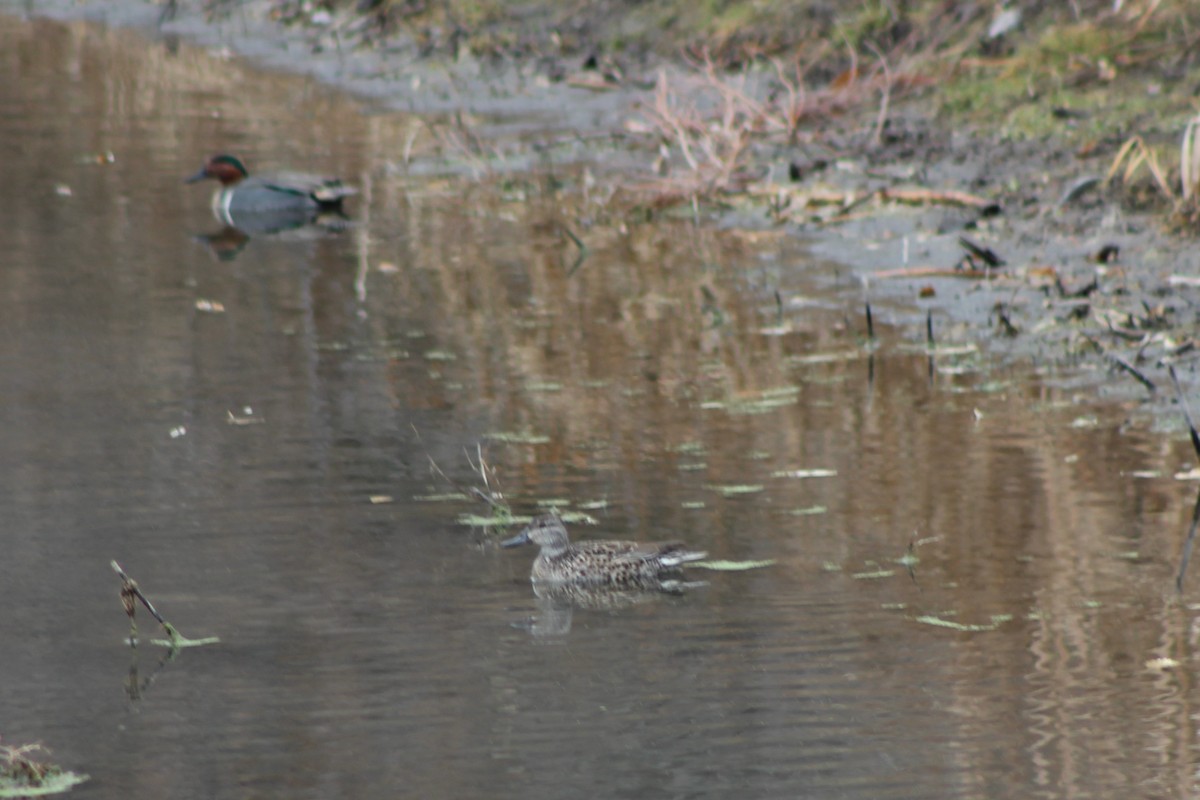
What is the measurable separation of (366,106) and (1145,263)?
34.1 ft

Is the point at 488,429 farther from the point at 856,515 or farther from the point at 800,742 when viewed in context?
the point at 800,742

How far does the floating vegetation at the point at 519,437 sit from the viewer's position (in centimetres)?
809

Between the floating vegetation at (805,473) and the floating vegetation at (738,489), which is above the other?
the floating vegetation at (805,473)

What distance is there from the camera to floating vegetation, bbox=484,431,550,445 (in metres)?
A: 8.09

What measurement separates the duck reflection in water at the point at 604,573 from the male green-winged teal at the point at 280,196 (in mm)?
7629

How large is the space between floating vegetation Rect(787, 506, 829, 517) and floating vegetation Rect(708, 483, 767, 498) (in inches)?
10.9

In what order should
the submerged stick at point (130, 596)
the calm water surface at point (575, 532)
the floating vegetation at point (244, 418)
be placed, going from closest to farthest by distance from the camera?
the calm water surface at point (575, 532) → the submerged stick at point (130, 596) → the floating vegetation at point (244, 418)

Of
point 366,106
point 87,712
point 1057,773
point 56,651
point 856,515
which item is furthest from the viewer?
point 366,106

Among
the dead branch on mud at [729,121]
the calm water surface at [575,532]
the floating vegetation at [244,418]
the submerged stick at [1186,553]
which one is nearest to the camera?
the calm water surface at [575,532]

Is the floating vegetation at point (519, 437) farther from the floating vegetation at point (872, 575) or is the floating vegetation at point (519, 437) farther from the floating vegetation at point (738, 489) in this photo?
the floating vegetation at point (872, 575)

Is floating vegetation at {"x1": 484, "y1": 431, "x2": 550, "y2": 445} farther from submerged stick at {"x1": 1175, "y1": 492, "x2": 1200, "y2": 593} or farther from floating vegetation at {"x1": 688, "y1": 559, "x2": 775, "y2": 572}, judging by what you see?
submerged stick at {"x1": 1175, "y1": 492, "x2": 1200, "y2": 593}

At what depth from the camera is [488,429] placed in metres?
8.31

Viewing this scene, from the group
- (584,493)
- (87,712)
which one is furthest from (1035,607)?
(87,712)

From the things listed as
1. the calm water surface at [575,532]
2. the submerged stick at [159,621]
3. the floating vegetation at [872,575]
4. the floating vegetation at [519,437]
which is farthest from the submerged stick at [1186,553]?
the submerged stick at [159,621]
